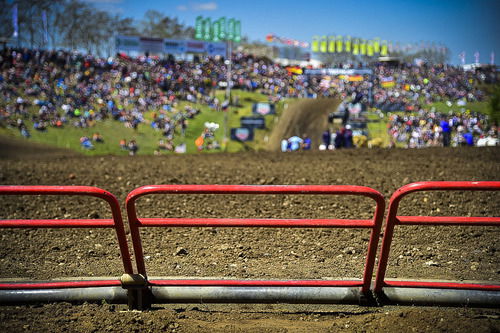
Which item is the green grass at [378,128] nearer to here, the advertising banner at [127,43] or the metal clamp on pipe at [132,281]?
the metal clamp on pipe at [132,281]

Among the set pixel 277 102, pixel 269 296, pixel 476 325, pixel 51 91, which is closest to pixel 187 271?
pixel 269 296

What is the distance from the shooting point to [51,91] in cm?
3275

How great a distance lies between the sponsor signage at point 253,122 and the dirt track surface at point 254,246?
24.3m

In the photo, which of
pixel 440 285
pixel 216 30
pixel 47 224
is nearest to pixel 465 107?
pixel 216 30

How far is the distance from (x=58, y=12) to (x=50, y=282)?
231 feet

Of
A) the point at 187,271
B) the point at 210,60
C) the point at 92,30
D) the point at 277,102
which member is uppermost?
the point at 92,30

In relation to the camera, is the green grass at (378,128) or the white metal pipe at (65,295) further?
the green grass at (378,128)

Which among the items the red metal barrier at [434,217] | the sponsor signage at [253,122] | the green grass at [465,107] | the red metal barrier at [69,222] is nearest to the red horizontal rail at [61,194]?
the red metal barrier at [69,222]

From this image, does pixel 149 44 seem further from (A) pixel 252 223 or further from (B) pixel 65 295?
(A) pixel 252 223

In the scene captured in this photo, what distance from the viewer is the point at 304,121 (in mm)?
39125

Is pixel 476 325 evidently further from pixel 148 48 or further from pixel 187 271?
pixel 148 48

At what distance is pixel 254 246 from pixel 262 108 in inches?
1384

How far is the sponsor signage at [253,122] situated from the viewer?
3516 cm

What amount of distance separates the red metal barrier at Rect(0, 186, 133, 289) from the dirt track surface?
190mm
